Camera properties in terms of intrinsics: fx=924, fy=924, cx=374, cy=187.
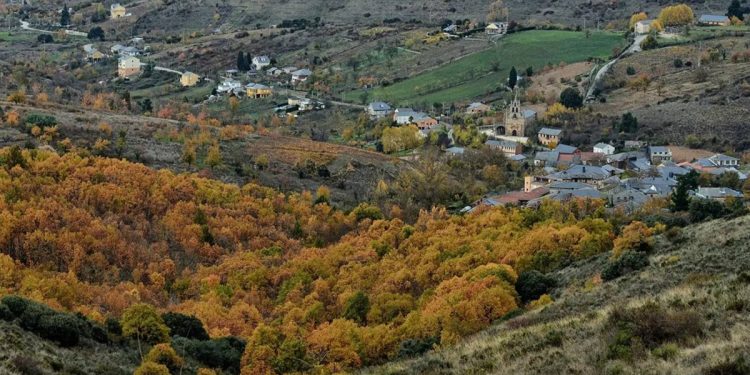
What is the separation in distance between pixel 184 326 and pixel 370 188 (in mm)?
36148

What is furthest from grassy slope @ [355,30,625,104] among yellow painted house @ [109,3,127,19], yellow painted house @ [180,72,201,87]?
yellow painted house @ [109,3,127,19]

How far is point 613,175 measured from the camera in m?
69.2

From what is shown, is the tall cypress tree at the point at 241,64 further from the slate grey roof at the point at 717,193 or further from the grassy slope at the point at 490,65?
the slate grey roof at the point at 717,193

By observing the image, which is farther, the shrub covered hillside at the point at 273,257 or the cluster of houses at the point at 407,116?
the cluster of houses at the point at 407,116

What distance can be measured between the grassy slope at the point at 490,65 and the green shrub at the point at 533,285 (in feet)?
223

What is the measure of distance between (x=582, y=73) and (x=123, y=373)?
84.7m

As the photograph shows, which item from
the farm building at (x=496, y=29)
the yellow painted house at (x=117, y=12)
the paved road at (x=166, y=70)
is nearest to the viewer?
the paved road at (x=166, y=70)

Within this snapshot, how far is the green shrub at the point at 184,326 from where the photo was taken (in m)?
31.8

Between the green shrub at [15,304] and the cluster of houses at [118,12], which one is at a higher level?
the green shrub at [15,304]

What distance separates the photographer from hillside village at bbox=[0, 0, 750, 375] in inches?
1147

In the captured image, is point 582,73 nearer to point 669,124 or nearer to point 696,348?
point 669,124

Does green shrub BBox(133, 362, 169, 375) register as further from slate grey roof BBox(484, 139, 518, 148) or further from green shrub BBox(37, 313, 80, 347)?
slate grey roof BBox(484, 139, 518, 148)

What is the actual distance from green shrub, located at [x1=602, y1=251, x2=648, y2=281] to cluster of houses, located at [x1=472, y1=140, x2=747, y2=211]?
23.3 m

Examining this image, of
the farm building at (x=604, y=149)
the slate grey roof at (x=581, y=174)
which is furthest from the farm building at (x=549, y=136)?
the slate grey roof at (x=581, y=174)
